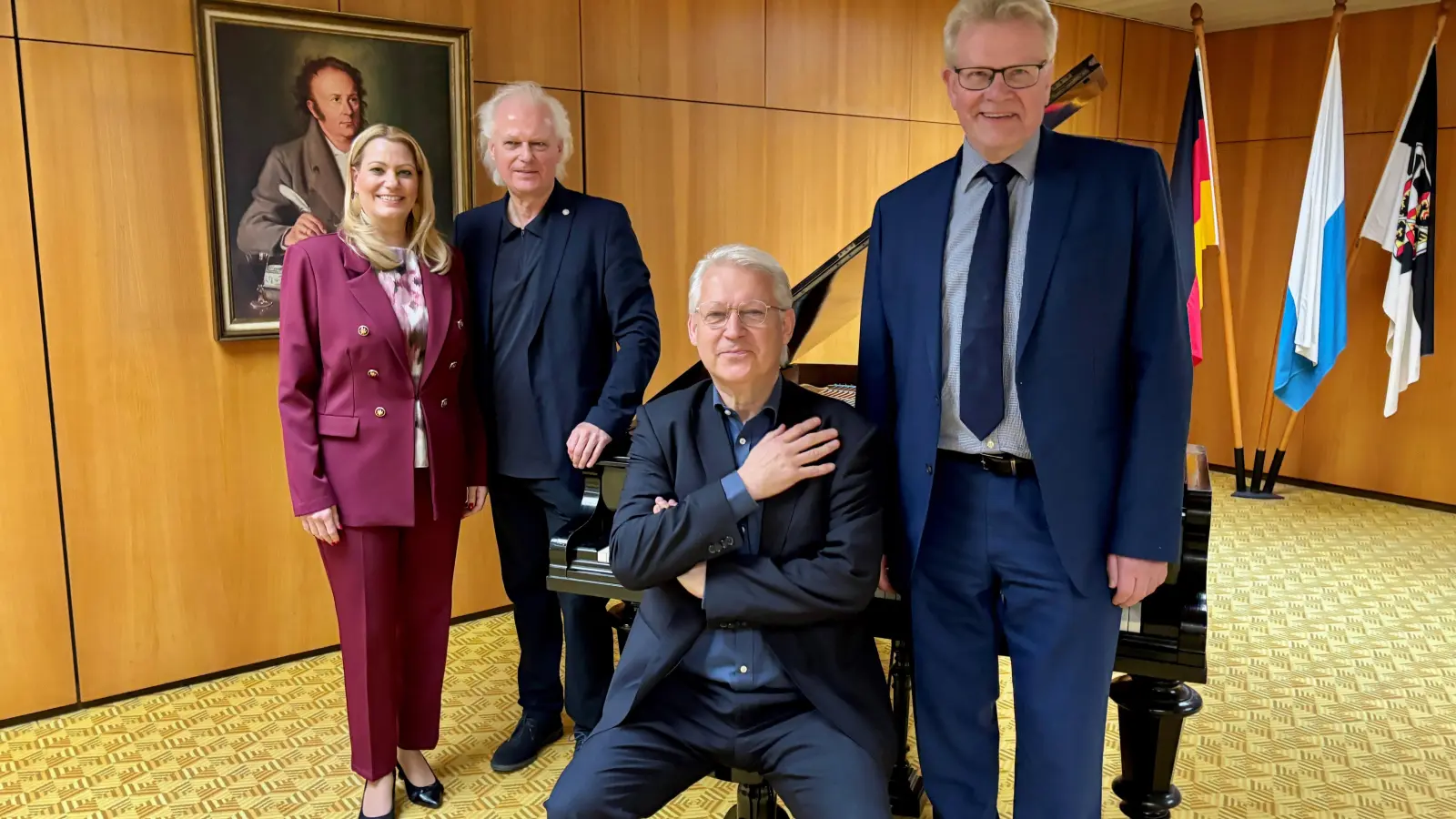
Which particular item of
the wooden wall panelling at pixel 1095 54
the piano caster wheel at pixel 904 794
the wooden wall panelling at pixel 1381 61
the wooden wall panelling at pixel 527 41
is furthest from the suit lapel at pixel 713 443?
the wooden wall panelling at pixel 1381 61

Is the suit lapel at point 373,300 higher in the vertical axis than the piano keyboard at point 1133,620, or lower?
higher

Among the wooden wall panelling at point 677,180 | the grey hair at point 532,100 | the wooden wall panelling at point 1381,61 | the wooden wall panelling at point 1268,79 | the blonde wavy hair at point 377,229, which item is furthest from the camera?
the wooden wall panelling at point 1268,79

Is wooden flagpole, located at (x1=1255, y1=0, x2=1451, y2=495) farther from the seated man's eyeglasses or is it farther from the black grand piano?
the seated man's eyeglasses

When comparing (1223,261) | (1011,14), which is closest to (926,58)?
(1223,261)

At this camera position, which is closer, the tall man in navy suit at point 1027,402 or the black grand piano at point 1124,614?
the tall man in navy suit at point 1027,402

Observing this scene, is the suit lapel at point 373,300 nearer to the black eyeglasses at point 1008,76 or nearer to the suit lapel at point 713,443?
the suit lapel at point 713,443

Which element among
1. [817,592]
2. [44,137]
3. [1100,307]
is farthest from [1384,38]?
[44,137]

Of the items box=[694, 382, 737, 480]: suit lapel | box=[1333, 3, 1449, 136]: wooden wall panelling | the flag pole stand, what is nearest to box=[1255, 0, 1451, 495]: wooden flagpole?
the flag pole stand

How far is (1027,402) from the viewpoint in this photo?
1.61m

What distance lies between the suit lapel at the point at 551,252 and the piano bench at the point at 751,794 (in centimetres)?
119

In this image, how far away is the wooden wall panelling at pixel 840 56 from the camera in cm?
431

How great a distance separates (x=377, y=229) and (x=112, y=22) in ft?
4.36

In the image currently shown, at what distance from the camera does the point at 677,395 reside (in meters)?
1.89

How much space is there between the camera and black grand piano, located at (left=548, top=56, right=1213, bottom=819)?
1812mm
